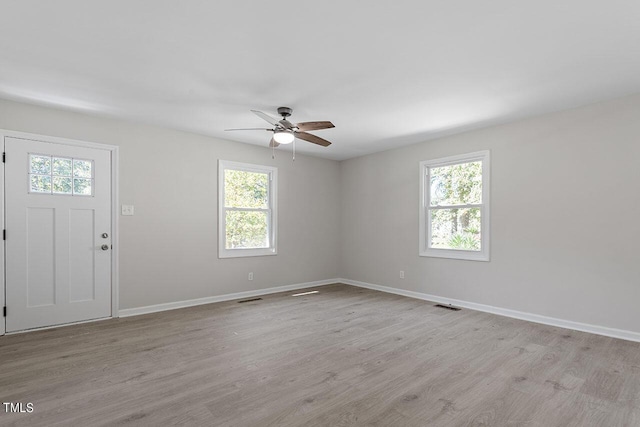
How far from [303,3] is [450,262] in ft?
13.4

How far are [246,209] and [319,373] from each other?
11.1 feet

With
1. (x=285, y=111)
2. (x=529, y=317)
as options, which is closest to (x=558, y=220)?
(x=529, y=317)

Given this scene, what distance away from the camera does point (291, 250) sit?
6.04 m

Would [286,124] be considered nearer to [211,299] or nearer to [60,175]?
[60,175]

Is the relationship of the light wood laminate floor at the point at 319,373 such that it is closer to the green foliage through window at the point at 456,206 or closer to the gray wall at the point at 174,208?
the gray wall at the point at 174,208

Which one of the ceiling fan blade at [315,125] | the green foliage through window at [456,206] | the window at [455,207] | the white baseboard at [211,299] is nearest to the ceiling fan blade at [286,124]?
the ceiling fan blade at [315,125]

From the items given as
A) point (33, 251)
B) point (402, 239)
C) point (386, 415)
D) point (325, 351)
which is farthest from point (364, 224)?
point (33, 251)

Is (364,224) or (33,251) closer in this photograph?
(33,251)

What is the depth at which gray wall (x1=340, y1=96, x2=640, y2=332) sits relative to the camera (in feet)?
11.5

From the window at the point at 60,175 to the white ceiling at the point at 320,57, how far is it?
2.10 ft

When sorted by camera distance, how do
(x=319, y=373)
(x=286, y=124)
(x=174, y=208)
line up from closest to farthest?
(x=319, y=373), (x=286, y=124), (x=174, y=208)

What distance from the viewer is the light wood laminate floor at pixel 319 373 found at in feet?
6.91

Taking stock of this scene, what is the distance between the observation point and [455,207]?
16.3ft

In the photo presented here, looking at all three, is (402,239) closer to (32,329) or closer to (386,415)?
(386,415)
